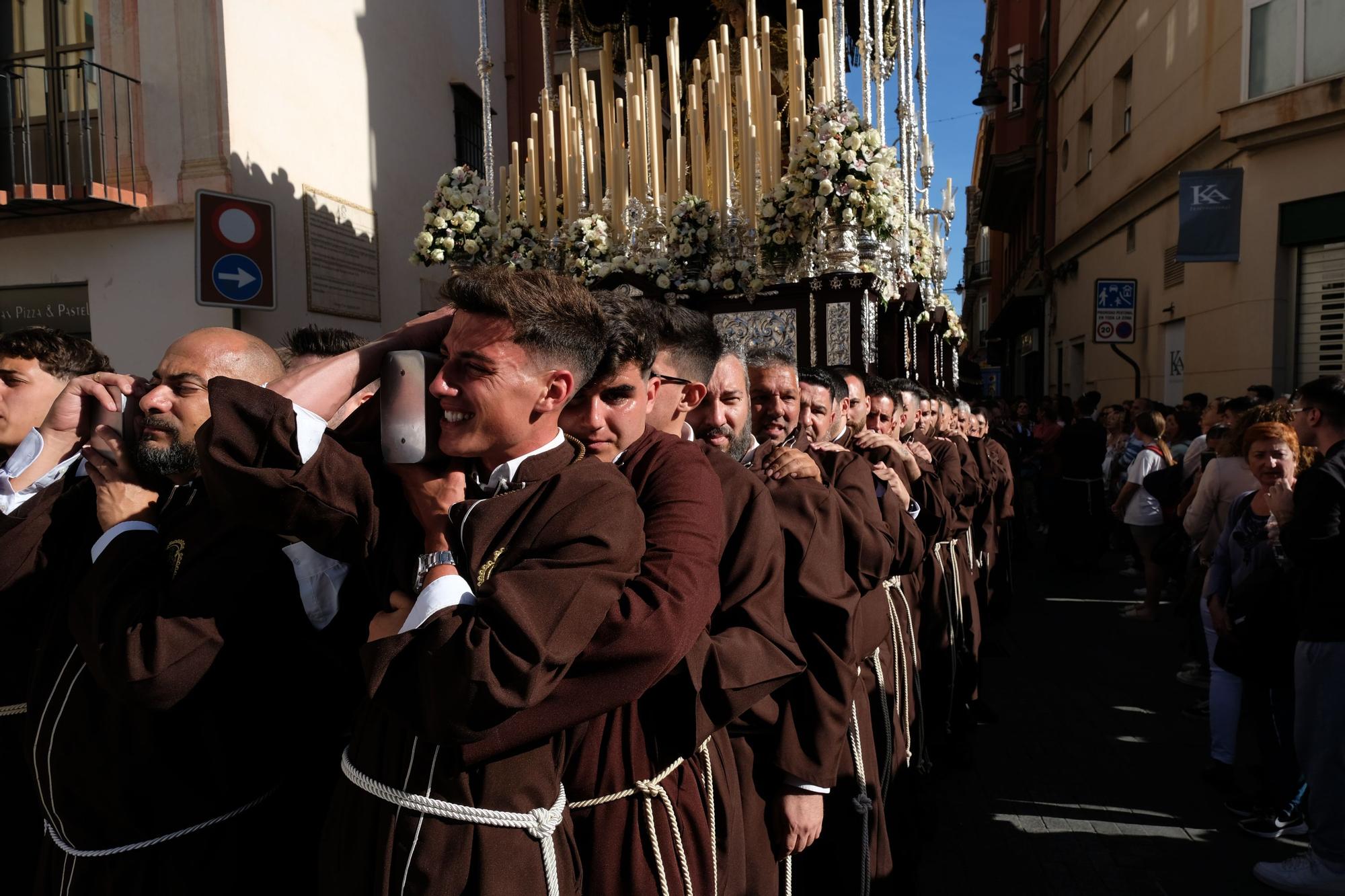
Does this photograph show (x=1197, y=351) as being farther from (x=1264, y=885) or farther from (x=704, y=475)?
(x=704, y=475)

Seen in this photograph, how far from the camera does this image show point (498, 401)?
1759mm

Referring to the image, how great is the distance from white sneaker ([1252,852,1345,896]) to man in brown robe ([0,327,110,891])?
4.31m

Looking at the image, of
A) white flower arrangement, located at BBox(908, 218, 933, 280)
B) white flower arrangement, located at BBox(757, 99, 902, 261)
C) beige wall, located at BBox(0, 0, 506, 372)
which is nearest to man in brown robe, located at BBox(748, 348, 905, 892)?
white flower arrangement, located at BBox(757, 99, 902, 261)

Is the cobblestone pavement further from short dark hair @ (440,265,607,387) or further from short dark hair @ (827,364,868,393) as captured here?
short dark hair @ (440,265,607,387)

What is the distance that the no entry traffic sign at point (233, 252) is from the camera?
5.74 meters

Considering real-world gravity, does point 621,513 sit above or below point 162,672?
above

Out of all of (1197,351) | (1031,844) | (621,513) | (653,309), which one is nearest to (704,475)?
(621,513)

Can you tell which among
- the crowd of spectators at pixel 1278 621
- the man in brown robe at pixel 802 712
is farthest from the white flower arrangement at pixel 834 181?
the man in brown robe at pixel 802 712

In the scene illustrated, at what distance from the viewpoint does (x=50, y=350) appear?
3.08 meters

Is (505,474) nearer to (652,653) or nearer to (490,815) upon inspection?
(652,653)

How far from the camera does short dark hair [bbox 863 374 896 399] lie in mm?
5387

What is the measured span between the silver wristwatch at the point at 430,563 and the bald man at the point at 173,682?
499mm

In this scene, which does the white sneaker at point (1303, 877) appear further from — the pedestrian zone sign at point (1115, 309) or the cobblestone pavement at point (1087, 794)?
the pedestrian zone sign at point (1115, 309)

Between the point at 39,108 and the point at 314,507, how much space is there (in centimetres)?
1010
